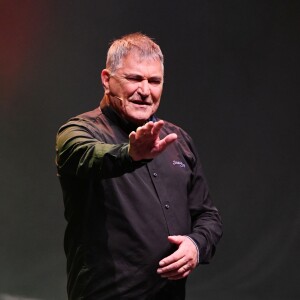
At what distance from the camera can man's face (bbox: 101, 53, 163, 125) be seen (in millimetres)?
1520

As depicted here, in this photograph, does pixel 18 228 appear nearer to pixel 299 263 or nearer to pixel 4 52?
pixel 4 52

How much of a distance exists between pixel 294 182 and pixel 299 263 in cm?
35

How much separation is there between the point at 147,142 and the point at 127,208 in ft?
1.03

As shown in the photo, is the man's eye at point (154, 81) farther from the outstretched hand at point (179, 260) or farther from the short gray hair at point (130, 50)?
the outstretched hand at point (179, 260)

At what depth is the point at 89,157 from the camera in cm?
124

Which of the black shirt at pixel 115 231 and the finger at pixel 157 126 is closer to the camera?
the finger at pixel 157 126

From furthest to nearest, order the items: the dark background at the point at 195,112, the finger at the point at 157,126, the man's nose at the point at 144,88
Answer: the dark background at the point at 195,112 → the man's nose at the point at 144,88 → the finger at the point at 157,126

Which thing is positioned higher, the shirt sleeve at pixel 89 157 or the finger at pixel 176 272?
the shirt sleeve at pixel 89 157

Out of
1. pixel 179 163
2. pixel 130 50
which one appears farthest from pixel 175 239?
pixel 130 50

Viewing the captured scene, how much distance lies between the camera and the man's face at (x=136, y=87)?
152 centimetres

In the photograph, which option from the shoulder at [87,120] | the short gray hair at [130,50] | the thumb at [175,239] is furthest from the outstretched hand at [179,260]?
the short gray hair at [130,50]

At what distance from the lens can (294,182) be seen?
2.57m

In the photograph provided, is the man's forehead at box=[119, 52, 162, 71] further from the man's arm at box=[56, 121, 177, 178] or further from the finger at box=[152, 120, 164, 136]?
the finger at box=[152, 120, 164, 136]

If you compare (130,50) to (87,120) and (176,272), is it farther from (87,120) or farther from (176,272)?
(176,272)
